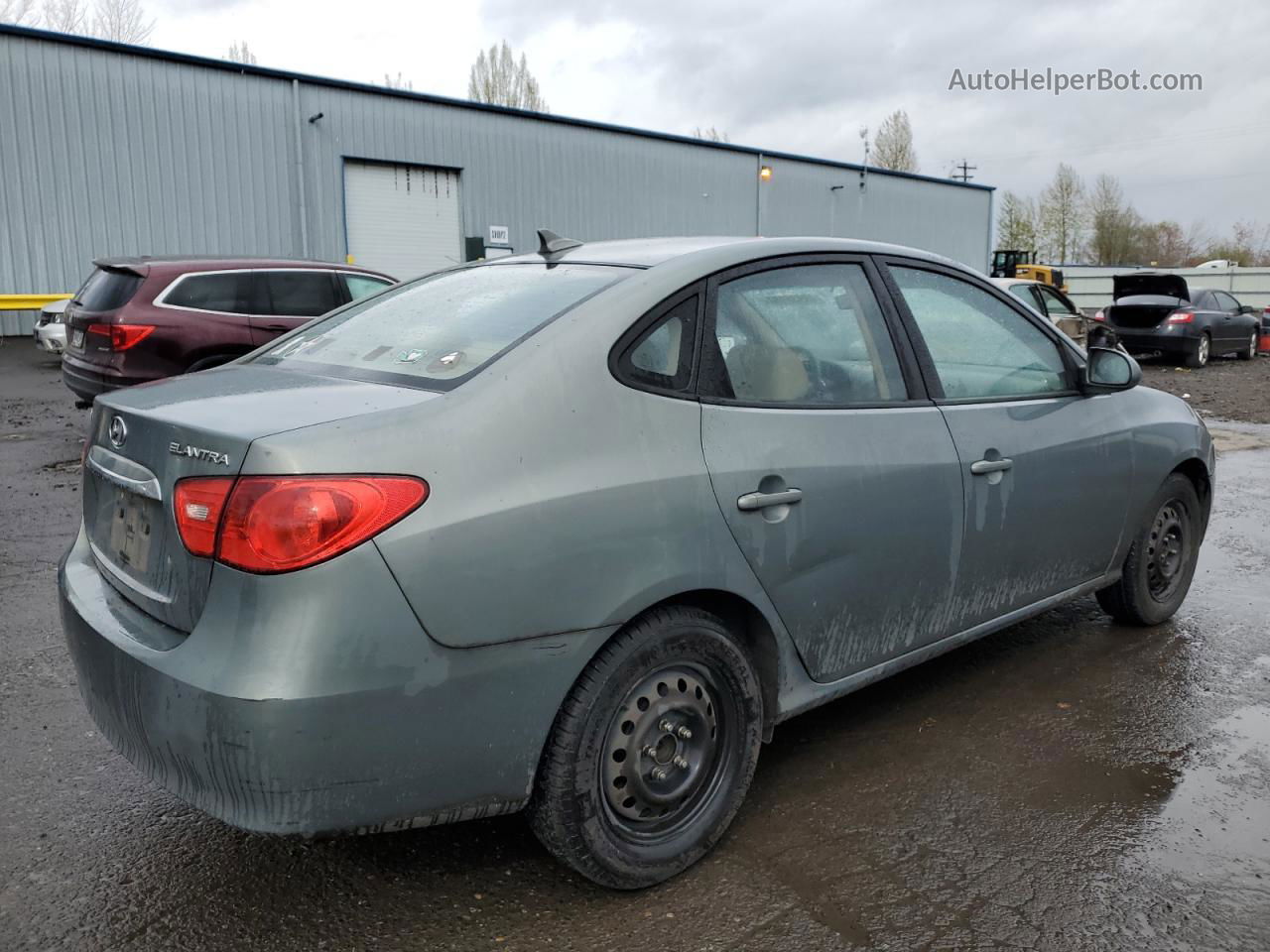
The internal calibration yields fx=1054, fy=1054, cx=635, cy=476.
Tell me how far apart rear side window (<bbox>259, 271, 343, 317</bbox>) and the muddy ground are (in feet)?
19.8

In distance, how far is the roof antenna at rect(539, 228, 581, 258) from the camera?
3.42 m

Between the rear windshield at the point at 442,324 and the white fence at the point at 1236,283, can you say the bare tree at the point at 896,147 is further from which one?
the rear windshield at the point at 442,324


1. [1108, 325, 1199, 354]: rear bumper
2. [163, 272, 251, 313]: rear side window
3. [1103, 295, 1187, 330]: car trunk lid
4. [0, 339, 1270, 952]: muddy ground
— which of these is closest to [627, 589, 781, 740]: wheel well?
[0, 339, 1270, 952]: muddy ground

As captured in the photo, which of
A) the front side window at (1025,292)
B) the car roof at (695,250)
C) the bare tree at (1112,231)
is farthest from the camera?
the bare tree at (1112,231)

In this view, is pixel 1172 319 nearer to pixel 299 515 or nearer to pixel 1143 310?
pixel 1143 310

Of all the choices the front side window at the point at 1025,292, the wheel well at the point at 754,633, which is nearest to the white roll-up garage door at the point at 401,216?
the front side window at the point at 1025,292

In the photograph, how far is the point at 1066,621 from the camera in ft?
15.9

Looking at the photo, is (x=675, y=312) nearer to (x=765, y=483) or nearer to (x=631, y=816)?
(x=765, y=483)

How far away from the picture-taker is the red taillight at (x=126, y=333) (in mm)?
8617

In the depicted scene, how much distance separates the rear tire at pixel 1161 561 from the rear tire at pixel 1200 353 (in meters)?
16.8

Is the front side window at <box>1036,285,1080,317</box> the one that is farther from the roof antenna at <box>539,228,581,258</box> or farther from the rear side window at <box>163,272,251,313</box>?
the roof antenna at <box>539,228,581,258</box>

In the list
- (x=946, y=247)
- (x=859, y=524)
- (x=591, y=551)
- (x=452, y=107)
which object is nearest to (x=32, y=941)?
(x=591, y=551)

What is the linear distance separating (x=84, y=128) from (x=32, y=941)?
1922 centimetres

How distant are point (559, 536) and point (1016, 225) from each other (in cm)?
7573
